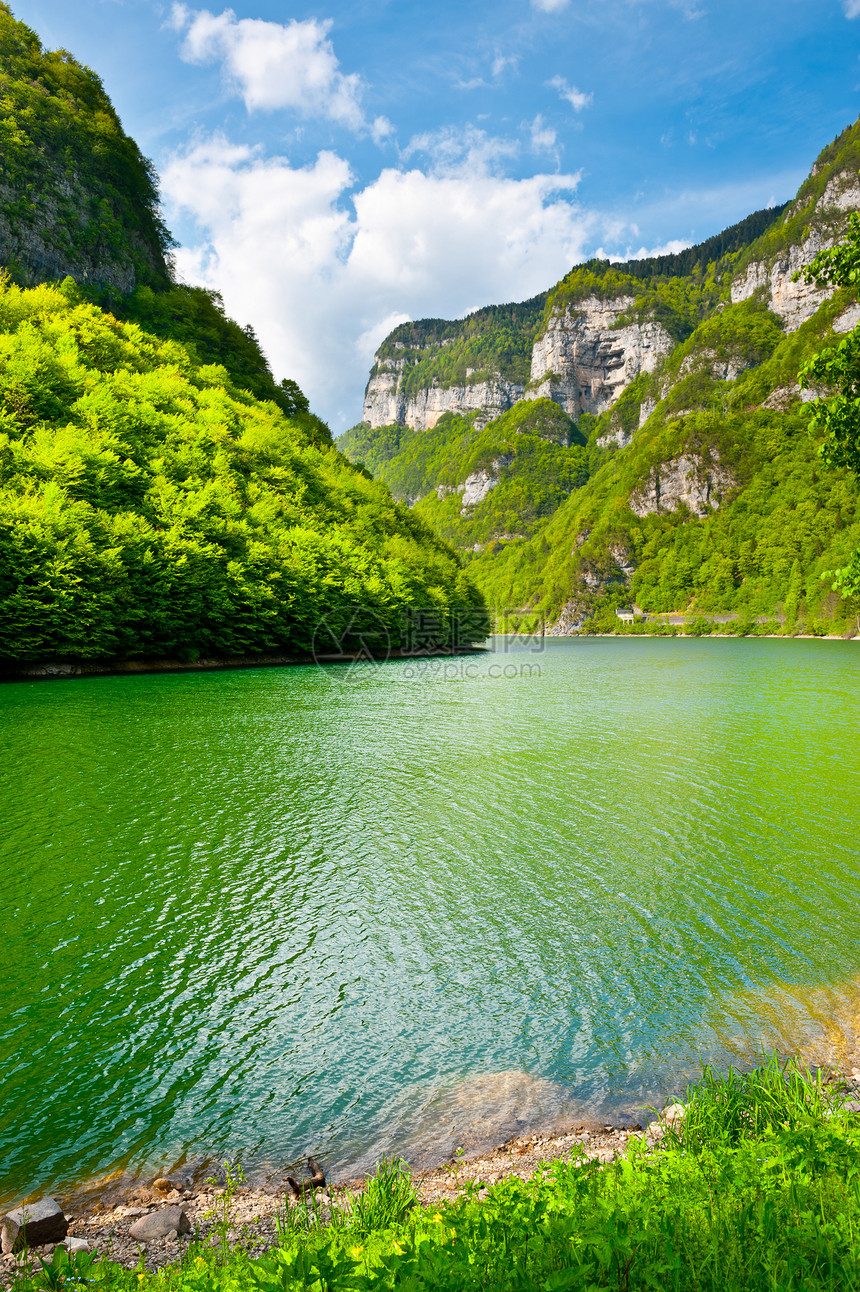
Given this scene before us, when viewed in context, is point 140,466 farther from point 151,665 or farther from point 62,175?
point 62,175

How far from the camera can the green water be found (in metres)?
6.84

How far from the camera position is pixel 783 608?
145 meters

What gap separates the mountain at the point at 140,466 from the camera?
147 feet

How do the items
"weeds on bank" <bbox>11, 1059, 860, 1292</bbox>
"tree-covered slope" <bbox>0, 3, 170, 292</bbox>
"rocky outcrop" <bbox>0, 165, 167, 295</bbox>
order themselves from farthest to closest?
"tree-covered slope" <bbox>0, 3, 170, 292</bbox> < "rocky outcrop" <bbox>0, 165, 167, 295</bbox> < "weeds on bank" <bbox>11, 1059, 860, 1292</bbox>

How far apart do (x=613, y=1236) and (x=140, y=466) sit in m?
63.3

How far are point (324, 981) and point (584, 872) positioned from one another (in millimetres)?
6042

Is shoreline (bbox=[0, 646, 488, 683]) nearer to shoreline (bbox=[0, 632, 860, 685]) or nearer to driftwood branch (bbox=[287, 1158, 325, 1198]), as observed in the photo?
shoreline (bbox=[0, 632, 860, 685])

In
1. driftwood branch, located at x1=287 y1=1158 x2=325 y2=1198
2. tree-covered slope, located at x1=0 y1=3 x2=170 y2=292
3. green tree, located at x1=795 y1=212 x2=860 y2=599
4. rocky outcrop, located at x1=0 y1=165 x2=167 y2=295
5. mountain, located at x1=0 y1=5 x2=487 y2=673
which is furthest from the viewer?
tree-covered slope, located at x1=0 y1=3 x2=170 y2=292

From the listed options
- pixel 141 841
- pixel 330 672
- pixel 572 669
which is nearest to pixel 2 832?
pixel 141 841

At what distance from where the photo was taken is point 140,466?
57.9 metres

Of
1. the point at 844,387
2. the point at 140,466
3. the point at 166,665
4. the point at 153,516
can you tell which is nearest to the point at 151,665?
the point at 166,665

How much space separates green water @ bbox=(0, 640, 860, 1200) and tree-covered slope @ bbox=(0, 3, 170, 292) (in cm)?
7841

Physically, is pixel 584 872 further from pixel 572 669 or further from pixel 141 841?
pixel 572 669

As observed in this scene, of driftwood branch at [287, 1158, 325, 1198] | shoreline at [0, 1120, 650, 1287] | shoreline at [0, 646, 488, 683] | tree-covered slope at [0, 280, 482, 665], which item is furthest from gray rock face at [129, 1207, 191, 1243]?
→ shoreline at [0, 646, 488, 683]
